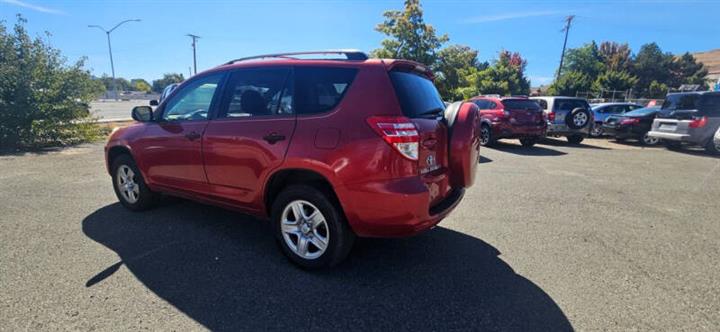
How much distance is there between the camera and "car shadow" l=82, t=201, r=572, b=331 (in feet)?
7.59

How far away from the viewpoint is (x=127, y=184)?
4312mm

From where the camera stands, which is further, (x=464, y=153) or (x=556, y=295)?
(x=464, y=153)

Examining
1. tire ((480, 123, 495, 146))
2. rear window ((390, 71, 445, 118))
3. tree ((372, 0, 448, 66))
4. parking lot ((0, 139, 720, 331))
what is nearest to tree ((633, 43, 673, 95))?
tree ((372, 0, 448, 66))

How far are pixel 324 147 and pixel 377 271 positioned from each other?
1.18 m

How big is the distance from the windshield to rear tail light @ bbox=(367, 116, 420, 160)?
1165 centimetres

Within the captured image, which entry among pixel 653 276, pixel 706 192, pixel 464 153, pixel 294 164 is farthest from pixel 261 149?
pixel 706 192

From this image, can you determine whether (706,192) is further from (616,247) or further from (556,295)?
(556,295)

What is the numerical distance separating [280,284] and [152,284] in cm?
99

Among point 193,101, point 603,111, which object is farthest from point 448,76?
point 193,101

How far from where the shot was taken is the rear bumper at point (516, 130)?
10.0 meters

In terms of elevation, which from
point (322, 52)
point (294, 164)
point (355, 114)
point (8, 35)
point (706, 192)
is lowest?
point (706, 192)

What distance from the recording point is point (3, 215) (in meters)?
4.13

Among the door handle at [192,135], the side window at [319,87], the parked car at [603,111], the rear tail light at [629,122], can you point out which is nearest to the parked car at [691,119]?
the rear tail light at [629,122]

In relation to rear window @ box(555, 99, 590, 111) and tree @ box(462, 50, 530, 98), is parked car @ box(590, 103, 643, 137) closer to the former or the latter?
rear window @ box(555, 99, 590, 111)
